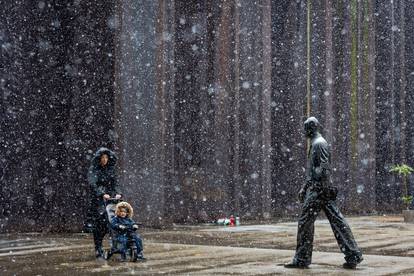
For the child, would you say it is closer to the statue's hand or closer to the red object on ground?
the statue's hand

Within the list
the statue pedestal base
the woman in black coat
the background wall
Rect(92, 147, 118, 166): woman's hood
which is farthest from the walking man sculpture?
the statue pedestal base

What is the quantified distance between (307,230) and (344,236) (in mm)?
506

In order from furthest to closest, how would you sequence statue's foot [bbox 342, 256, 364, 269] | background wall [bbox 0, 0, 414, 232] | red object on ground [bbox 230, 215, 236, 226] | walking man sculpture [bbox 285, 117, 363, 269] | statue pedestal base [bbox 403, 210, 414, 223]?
statue pedestal base [bbox 403, 210, 414, 223] < red object on ground [bbox 230, 215, 236, 226] < background wall [bbox 0, 0, 414, 232] < walking man sculpture [bbox 285, 117, 363, 269] < statue's foot [bbox 342, 256, 364, 269]

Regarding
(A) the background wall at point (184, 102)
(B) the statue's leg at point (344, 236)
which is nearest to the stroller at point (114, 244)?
(B) the statue's leg at point (344, 236)

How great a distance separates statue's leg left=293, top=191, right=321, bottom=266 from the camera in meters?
9.08

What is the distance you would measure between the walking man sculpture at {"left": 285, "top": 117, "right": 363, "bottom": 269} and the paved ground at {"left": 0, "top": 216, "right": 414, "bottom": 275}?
0.23m

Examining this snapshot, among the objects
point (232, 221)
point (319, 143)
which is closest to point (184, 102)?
point (232, 221)

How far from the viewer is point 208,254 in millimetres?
10797

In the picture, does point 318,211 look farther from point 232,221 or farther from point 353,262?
point 232,221

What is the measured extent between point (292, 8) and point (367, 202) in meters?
9.04

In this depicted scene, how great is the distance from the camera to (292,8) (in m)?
23.6

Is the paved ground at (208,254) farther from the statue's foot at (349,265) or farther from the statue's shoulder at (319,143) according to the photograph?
the statue's shoulder at (319,143)

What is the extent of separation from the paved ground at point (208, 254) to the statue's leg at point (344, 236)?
0.20m

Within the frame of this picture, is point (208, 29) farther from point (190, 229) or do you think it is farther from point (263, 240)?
point (263, 240)
